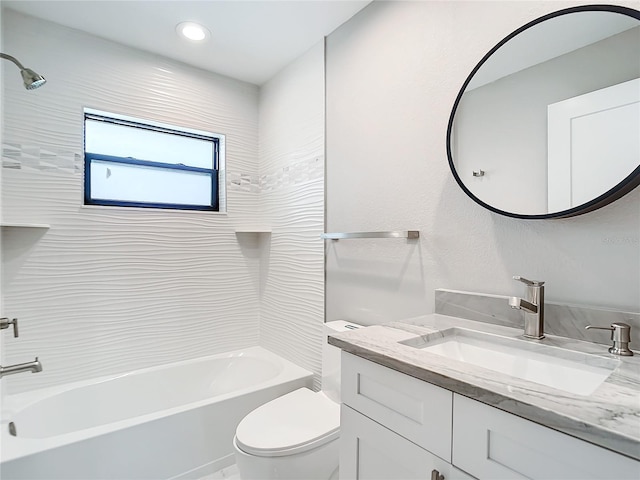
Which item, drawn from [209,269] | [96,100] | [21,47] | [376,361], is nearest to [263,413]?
[376,361]

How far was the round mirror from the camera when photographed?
93 cm

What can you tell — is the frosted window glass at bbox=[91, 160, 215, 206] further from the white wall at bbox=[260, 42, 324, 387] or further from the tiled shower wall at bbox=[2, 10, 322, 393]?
the white wall at bbox=[260, 42, 324, 387]

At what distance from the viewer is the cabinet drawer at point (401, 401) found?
2.53 feet

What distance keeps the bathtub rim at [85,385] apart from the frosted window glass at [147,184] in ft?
3.67

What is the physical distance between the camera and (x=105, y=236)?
213 centimetres

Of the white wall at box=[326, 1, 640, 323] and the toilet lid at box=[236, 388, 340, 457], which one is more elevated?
the white wall at box=[326, 1, 640, 323]

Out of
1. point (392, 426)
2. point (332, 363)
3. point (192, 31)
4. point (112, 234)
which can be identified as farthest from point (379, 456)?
point (192, 31)

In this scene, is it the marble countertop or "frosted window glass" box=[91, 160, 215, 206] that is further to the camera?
"frosted window glass" box=[91, 160, 215, 206]

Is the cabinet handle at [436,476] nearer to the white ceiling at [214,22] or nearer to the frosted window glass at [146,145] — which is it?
the white ceiling at [214,22]

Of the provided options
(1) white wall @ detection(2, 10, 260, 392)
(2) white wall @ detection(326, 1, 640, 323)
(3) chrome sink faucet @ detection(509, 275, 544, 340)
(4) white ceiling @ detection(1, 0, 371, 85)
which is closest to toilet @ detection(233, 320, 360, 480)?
(2) white wall @ detection(326, 1, 640, 323)

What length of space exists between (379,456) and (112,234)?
6.55 ft

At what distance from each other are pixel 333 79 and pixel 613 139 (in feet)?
4.85

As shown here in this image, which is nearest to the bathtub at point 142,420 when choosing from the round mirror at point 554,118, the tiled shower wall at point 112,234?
the tiled shower wall at point 112,234

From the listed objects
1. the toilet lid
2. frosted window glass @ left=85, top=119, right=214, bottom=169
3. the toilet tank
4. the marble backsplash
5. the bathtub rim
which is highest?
frosted window glass @ left=85, top=119, right=214, bottom=169
